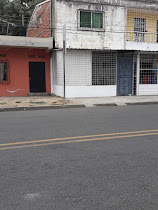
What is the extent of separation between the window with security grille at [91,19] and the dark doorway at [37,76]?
12.8 ft

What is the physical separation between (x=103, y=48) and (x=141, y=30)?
3926mm

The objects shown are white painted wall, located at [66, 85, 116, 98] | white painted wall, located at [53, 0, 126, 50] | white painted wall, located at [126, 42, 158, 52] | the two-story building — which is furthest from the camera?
white painted wall, located at [126, 42, 158, 52]

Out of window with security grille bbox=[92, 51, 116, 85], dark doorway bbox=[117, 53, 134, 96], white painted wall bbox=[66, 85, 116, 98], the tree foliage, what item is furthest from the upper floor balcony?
the tree foliage

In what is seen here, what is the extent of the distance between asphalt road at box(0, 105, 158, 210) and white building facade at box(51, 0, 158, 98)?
897cm

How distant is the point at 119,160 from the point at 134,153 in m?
0.49

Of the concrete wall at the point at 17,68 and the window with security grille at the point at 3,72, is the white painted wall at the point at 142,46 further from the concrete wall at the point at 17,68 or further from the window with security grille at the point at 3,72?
the window with security grille at the point at 3,72

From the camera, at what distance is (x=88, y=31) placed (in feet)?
49.4

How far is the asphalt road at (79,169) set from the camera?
2.73 meters

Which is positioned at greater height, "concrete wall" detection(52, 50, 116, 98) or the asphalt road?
"concrete wall" detection(52, 50, 116, 98)

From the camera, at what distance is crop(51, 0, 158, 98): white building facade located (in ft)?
48.5

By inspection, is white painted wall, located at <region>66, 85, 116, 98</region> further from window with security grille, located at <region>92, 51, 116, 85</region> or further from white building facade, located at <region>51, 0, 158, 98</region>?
window with security grille, located at <region>92, 51, 116, 85</region>

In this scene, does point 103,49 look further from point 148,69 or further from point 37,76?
point 37,76

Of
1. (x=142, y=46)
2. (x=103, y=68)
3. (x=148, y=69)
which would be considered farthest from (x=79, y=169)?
(x=148, y=69)

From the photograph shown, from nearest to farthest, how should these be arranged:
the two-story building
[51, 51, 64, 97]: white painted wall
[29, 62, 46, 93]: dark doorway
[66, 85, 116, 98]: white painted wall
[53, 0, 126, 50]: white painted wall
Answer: [53, 0, 126, 50]: white painted wall → the two-story building → [51, 51, 64, 97]: white painted wall → [66, 85, 116, 98]: white painted wall → [29, 62, 46, 93]: dark doorway
